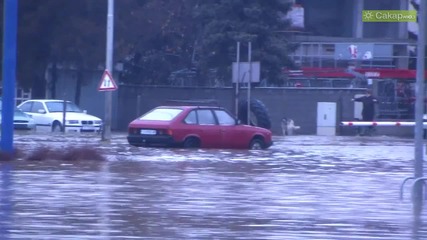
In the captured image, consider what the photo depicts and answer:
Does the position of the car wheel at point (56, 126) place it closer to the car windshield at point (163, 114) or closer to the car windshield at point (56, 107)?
the car windshield at point (56, 107)

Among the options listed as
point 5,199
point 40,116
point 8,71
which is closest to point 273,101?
point 40,116

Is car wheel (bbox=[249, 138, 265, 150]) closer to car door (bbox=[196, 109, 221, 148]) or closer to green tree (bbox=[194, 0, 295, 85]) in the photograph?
car door (bbox=[196, 109, 221, 148])

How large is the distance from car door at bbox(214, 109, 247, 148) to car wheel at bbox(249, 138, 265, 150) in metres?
0.33

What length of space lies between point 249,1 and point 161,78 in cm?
860

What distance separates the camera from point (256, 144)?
105 feet

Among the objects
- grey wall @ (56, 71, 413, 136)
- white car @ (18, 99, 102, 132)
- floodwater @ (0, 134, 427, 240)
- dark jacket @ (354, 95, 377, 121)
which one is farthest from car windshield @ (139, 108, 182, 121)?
grey wall @ (56, 71, 413, 136)

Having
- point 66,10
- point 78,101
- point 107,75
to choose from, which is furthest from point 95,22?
point 107,75

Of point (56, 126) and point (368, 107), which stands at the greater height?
point (368, 107)

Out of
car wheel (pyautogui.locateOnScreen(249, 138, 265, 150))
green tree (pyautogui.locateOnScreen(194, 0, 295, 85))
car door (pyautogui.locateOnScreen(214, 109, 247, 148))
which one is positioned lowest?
car wheel (pyautogui.locateOnScreen(249, 138, 265, 150))

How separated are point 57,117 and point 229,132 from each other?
580 inches

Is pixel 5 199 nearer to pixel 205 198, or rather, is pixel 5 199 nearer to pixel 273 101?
pixel 205 198

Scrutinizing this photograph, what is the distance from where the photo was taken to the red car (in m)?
30.2

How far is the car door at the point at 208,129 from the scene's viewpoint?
101 feet

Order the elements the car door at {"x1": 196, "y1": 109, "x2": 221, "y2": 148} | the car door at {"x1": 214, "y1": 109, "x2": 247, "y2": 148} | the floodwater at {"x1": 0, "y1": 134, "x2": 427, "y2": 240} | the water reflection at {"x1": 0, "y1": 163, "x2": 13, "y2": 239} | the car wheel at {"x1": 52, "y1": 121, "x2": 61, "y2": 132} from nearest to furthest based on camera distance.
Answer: the water reflection at {"x1": 0, "y1": 163, "x2": 13, "y2": 239} < the floodwater at {"x1": 0, "y1": 134, "x2": 427, "y2": 240} < the car door at {"x1": 196, "y1": 109, "x2": 221, "y2": 148} < the car door at {"x1": 214, "y1": 109, "x2": 247, "y2": 148} < the car wheel at {"x1": 52, "y1": 121, "x2": 61, "y2": 132}
